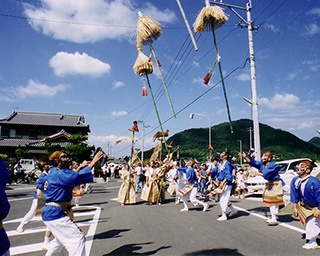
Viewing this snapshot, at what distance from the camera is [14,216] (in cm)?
941

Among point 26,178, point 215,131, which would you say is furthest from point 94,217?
point 215,131

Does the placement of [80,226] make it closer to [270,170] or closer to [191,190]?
[191,190]

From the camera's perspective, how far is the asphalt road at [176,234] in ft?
17.5

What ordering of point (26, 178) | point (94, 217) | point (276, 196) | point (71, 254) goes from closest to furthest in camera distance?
point (71, 254) < point (276, 196) < point (94, 217) < point (26, 178)

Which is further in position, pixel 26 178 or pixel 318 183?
pixel 26 178

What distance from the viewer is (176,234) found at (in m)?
6.51

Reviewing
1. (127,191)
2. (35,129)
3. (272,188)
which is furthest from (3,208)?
(35,129)

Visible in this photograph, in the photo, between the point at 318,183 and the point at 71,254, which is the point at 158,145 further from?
the point at 71,254

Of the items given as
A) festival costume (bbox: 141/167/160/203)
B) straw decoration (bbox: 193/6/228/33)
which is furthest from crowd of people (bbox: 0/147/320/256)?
straw decoration (bbox: 193/6/228/33)

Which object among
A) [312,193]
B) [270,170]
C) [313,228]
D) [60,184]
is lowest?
[313,228]

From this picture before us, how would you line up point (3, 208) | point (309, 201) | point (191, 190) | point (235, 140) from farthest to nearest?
1. point (235, 140)
2. point (191, 190)
3. point (309, 201)
4. point (3, 208)

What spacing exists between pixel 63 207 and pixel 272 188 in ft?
18.1

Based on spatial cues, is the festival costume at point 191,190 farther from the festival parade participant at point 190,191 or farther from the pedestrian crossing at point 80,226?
the pedestrian crossing at point 80,226

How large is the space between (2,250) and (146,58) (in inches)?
174
